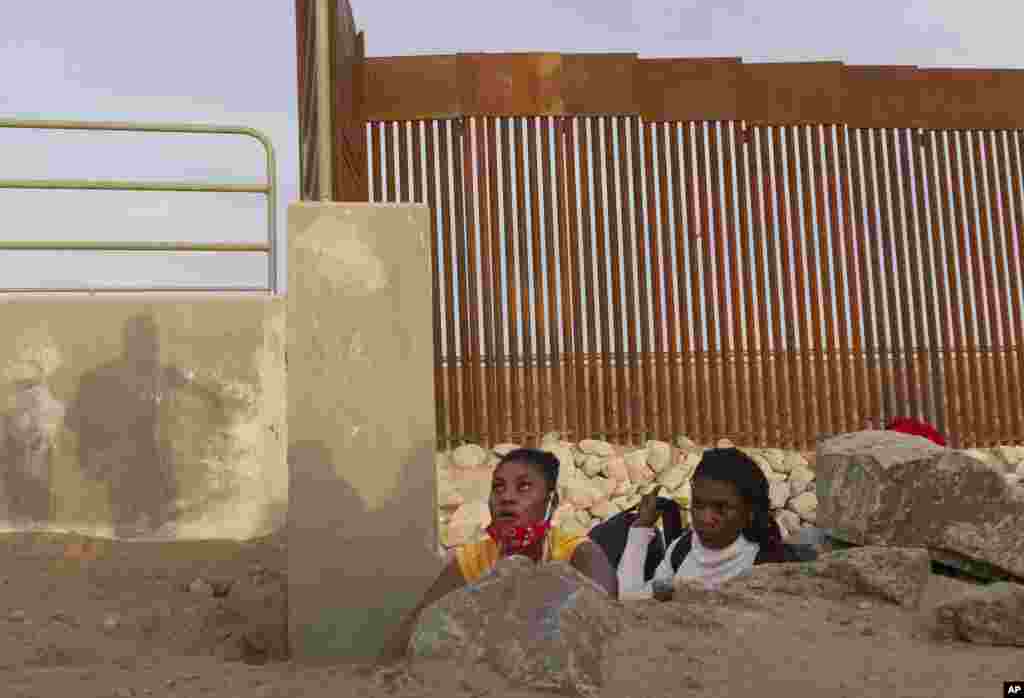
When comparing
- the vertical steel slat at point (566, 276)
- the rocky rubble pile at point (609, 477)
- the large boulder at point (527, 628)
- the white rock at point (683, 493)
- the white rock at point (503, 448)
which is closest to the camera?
the large boulder at point (527, 628)

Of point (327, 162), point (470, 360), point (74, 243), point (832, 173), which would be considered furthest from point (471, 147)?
point (327, 162)

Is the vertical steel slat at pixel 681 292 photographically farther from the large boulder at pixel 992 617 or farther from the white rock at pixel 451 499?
the large boulder at pixel 992 617

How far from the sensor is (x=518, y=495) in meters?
3.95

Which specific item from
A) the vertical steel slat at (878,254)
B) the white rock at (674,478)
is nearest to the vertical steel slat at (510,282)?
the white rock at (674,478)

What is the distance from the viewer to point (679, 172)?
8.67m

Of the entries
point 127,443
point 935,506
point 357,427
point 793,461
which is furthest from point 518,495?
point 793,461

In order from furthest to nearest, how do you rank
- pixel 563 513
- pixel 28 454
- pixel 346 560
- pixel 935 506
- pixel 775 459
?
pixel 775 459 → pixel 563 513 → pixel 28 454 → pixel 935 506 → pixel 346 560

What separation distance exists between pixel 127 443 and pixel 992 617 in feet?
11.7

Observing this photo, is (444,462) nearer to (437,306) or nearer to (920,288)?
(437,306)

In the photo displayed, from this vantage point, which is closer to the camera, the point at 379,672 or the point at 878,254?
the point at 379,672

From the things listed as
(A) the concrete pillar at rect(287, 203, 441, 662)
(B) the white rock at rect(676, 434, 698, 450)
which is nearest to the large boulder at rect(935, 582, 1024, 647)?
(A) the concrete pillar at rect(287, 203, 441, 662)

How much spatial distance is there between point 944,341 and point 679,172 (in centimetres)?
256

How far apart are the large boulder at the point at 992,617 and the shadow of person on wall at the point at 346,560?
5.48 ft

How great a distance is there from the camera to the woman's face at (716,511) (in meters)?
4.36
